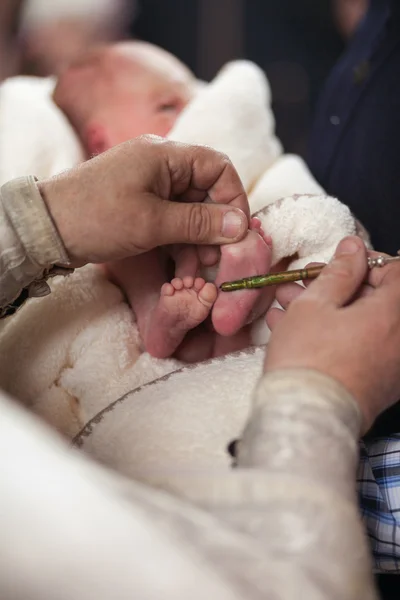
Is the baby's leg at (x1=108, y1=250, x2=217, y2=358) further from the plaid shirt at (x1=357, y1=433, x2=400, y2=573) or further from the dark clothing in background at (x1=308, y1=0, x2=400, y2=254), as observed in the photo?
the dark clothing in background at (x1=308, y1=0, x2=400, y2=254)

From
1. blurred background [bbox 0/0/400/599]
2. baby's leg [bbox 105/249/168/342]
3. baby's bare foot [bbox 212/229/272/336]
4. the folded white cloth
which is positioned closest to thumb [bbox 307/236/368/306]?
baby's bare foot [bbox 212/229/272/336]

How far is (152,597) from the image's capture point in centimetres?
34

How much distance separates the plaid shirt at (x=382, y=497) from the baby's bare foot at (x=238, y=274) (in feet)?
0.62

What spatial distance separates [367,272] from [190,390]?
0.21 metres

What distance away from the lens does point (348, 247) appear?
0.61 m

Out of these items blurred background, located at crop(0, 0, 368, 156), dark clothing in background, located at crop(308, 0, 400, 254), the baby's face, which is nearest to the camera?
dark clothing in background, located at crop(308, 0, 400, 254)

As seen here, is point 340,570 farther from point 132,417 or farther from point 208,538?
point 132,417

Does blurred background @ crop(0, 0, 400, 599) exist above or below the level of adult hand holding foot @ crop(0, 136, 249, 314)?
below

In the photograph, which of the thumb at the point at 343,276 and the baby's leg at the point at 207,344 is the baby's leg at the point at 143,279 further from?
the thumb at the point at 343,276

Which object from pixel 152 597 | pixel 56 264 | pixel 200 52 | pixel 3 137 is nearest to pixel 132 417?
pixel 56 264

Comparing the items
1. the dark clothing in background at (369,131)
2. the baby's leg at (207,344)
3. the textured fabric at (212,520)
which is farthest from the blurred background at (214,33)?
the textured fabric at (212,520)

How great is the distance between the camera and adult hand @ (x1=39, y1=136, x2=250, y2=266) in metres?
0.68

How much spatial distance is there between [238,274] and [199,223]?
72 millimetres

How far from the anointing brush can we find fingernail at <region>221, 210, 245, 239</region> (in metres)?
0.05
